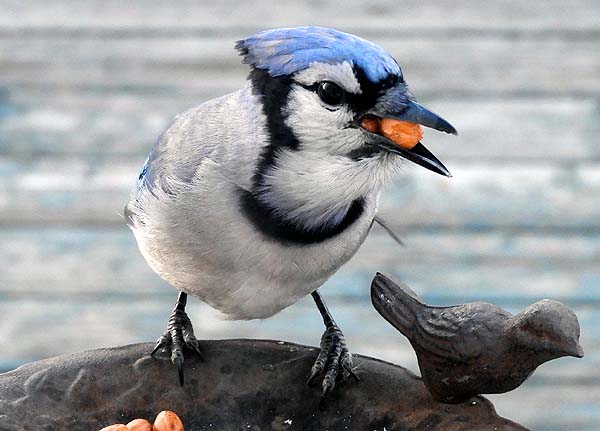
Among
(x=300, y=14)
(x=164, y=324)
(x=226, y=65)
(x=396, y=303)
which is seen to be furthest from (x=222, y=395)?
(x=300, y=14)

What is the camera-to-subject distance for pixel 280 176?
45.6 inches

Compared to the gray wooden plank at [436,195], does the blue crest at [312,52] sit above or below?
above

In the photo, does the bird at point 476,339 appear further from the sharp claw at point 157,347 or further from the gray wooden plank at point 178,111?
the gray wooden plank at point 178,111

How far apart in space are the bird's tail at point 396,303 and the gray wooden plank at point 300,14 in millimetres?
1902

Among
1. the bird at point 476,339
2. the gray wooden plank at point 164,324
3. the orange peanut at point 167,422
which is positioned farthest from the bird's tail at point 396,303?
the gray wooden plank at point 164,324

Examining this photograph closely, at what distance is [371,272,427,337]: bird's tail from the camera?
3.61 ft

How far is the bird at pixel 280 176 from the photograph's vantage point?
1105 millimetres

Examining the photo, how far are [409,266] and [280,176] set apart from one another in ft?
4.11

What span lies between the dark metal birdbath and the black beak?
0.72 ft

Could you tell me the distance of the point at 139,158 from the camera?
2594mm

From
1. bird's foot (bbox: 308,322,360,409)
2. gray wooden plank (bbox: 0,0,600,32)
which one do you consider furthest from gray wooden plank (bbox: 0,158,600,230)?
bird's foot (bbox: 308,322,360,409)

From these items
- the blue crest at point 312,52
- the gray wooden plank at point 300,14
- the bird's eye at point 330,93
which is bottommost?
the gray wooden plank at point 300,14

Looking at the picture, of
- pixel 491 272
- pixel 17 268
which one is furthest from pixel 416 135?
pixel 17 268

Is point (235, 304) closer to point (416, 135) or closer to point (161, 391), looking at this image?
point (161, 391)
